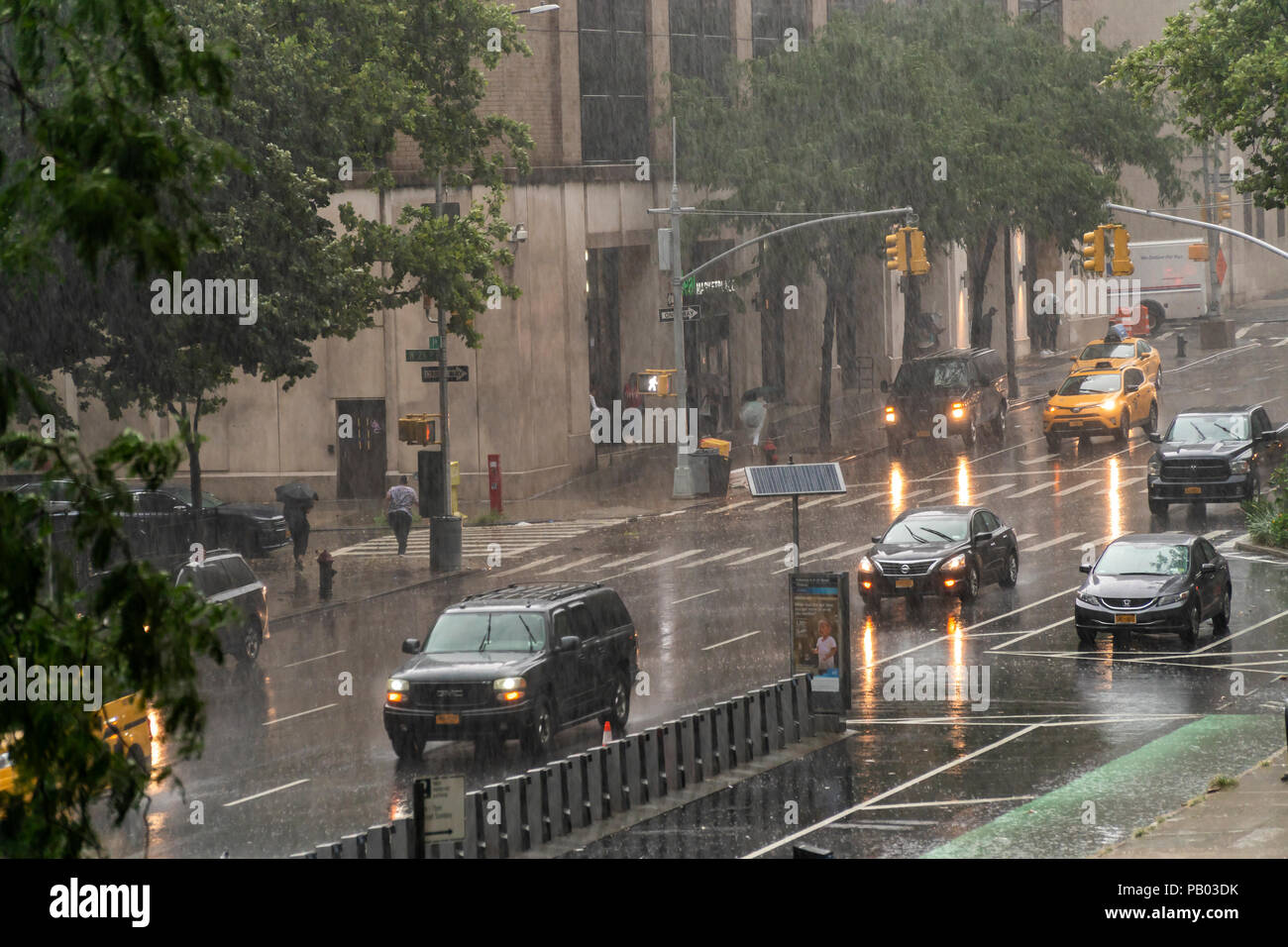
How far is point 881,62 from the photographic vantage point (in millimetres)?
46719

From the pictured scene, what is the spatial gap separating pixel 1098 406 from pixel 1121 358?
3.92 meters

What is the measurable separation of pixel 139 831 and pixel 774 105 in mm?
35720

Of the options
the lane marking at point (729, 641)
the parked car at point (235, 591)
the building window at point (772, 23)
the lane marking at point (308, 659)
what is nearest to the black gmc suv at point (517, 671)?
the lane marking at point (729, 641)

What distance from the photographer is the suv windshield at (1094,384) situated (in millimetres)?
43375

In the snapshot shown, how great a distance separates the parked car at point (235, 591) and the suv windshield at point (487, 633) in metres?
5.86

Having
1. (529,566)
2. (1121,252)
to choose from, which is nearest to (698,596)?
(529,566)

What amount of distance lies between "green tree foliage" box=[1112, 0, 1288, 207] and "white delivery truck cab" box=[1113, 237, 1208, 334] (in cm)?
3624

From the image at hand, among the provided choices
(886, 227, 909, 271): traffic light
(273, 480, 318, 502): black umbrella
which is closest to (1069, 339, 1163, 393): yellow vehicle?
(886, 227, 909, 271): traffic light

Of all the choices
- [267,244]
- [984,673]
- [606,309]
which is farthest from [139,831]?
[606,309]

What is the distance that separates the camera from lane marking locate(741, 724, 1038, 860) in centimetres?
1477

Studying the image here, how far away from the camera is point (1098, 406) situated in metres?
42.7

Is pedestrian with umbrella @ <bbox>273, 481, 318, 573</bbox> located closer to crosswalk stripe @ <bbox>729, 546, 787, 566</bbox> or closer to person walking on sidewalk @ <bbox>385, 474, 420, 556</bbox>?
person walking on sidewalk @ <bbox>385, 474, 420, 556</bbox>

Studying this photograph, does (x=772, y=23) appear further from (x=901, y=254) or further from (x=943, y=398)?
(x=901, y=254)
